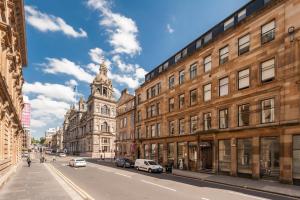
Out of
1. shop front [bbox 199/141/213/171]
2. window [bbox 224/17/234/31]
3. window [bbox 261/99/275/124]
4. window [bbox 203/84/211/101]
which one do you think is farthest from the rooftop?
shop front [bbox 199/141/213/171]

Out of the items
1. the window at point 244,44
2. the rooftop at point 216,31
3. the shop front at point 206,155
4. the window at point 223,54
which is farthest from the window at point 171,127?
the window at point 244,44

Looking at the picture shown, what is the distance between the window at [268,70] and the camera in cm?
2444

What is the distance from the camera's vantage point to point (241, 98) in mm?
27516

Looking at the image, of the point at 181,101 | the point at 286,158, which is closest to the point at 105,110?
the point at 181,101

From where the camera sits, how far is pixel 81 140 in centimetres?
11931

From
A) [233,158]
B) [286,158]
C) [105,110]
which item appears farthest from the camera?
[105,110]

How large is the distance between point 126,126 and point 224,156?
1363 inches

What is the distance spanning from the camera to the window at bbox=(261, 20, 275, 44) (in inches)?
973

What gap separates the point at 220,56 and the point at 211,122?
7.53 m

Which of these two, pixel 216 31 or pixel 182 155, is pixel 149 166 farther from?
pixel 216 31

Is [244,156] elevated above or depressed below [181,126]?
below

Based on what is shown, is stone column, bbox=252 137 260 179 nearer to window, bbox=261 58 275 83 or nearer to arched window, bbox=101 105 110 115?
window, bbox=261 58 275 83

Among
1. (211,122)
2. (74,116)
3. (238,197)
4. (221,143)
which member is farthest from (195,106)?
(74,116)

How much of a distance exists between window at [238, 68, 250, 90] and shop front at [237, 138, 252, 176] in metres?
5.24
